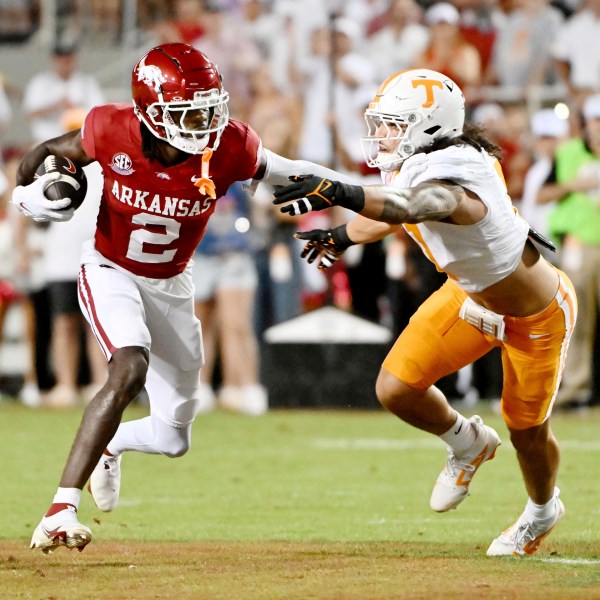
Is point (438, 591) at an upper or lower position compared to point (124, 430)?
upper

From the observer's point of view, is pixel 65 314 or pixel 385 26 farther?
pixel 385 26

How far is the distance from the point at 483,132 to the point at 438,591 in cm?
199

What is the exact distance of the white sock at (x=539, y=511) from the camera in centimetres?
579

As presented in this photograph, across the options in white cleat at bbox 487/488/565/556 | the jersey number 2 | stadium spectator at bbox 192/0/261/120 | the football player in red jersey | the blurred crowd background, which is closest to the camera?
the football player in red jersey

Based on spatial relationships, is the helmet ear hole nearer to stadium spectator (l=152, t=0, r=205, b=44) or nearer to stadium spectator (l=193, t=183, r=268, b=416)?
stadium spectator (l=193, t=183, r=268, b=416)

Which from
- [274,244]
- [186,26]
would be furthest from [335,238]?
[186,26]

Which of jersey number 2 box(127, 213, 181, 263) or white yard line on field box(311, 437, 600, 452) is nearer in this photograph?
jersey number 2 box(127, 213, 181, 263)

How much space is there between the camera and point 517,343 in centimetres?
566

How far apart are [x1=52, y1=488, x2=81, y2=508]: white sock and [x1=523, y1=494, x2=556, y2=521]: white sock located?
1.95 metres

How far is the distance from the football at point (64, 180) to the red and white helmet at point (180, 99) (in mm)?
413

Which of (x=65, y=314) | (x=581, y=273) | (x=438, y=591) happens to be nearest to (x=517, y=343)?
(x=438, y=591)

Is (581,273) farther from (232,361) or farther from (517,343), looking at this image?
(517,343)

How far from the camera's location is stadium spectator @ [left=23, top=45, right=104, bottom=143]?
1309 cm

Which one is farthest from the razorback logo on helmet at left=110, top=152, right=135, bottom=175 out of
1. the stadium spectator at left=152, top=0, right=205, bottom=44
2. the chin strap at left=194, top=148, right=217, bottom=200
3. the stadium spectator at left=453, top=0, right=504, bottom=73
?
the stadium spectator at left=152, top=0, right=205, bottom=44
